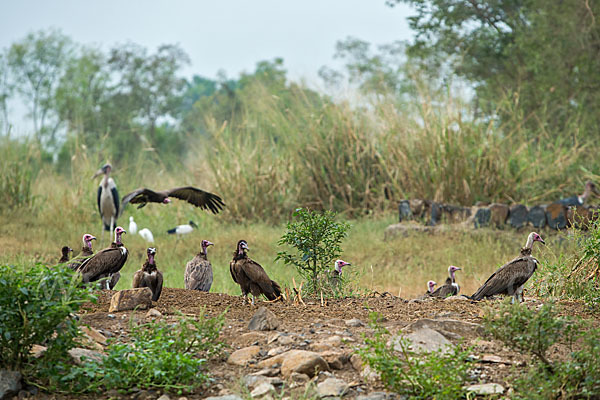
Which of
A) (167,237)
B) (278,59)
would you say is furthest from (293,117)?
(278,59)

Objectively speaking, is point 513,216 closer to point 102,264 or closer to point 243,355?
point 102,264

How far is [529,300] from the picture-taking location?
5188 mm

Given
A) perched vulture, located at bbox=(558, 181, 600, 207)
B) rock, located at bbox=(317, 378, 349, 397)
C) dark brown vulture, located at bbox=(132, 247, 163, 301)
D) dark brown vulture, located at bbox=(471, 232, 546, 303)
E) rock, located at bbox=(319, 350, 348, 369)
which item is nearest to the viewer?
rock, located at bbox=(317, 378, 349, 397)

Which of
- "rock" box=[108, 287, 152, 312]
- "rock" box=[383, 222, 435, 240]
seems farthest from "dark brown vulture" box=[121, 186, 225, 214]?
"rock" box=[383, 222, 435, 240]

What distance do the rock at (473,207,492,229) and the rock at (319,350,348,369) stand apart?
7.17 m

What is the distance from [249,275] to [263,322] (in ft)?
2.59

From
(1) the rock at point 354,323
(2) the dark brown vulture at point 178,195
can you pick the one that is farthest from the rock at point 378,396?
(2) the dark brown vulture at point 178,195

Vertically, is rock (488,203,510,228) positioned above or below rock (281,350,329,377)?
above

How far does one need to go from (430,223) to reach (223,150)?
4.79m

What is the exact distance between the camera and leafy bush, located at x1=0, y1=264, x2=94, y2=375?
3.27 meters

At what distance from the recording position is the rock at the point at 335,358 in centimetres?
366

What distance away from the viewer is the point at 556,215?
10531mm

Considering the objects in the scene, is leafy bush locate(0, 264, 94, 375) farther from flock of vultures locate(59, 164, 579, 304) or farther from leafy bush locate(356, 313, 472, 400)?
leafy bush locate(356, 313, 472, 400)

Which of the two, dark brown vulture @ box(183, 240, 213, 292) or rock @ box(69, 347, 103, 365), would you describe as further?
dark brown vulture @ box(183, 240, 213, 292)
